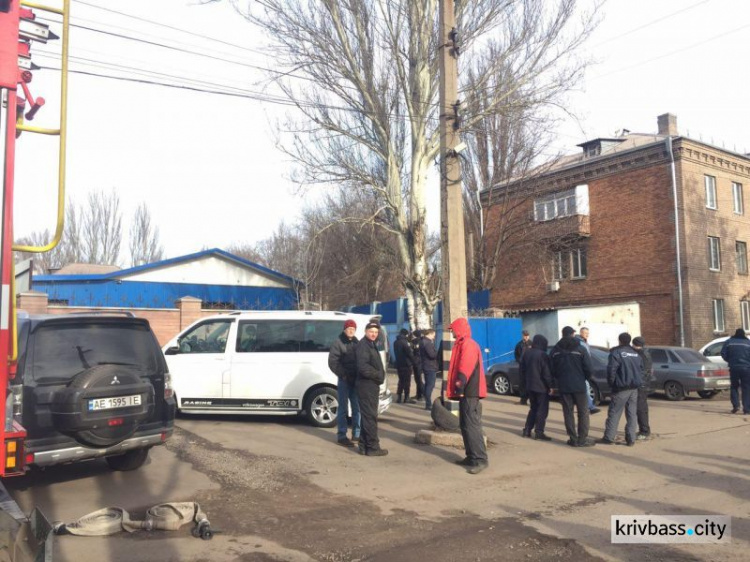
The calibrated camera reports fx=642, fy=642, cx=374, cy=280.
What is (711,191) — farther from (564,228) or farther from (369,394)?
(369,394)

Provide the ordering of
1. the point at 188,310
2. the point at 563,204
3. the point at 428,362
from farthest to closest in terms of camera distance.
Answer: the point at 563,204 → the point at 188,310 → the point at 428,362

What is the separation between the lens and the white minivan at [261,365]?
439 inches

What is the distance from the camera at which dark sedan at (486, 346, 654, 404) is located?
14727mm

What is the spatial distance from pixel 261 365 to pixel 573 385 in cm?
522

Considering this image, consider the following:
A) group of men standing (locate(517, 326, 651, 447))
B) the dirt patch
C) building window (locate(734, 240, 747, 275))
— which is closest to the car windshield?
group of men standing (locate(517, 326, 651, 447))

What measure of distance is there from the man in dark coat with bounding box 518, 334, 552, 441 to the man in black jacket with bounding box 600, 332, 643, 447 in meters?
0.99

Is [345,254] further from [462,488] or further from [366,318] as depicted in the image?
[462,488]

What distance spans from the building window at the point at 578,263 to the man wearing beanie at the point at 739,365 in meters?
16.6

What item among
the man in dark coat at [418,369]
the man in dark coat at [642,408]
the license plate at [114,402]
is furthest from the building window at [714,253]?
the license plate at [114,402]

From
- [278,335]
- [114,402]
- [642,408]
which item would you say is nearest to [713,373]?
[642,408]

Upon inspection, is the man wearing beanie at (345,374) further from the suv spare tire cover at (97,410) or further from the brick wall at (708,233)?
the brick wall at (708,233)

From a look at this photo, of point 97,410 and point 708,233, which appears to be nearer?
point 97,410

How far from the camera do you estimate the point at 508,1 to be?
17953 mm

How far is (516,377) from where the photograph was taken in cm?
1675
